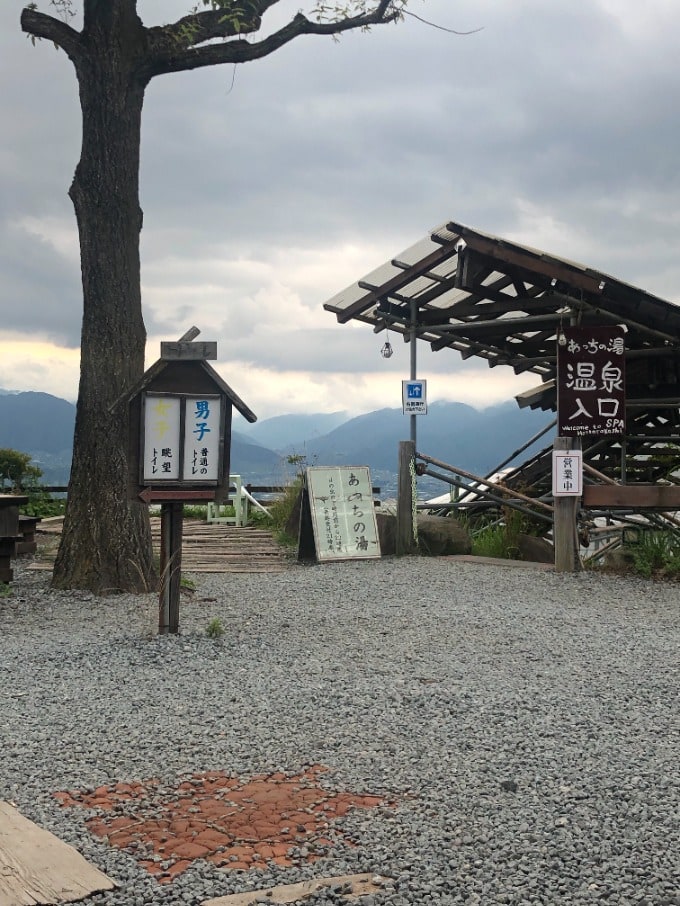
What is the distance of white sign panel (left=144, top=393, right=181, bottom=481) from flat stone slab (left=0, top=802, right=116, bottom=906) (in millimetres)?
3772

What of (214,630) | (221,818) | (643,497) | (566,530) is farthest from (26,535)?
(221,818)

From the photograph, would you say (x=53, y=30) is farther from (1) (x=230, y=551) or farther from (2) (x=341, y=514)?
(1) (x=230, y=551)

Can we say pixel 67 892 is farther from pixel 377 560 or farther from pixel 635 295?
pixel 635 295

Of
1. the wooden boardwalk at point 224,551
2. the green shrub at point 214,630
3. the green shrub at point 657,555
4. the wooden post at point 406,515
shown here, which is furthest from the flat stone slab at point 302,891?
the wooden post at point 406,515

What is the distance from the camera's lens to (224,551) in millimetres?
12875

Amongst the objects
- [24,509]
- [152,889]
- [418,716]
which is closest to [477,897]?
[152,889]

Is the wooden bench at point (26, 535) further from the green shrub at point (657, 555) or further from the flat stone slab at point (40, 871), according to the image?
the flat stone slab at point (40, 871)

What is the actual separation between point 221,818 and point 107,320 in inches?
272

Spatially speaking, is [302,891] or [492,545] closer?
[302,891]

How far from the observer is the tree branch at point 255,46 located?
387 inches

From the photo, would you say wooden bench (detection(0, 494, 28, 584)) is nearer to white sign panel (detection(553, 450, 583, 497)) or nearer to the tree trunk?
the tree trunk

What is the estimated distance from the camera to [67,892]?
2.81 m

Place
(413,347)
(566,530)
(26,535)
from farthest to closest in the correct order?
(413,347)
(26,535)
(566,530)

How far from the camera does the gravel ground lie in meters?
2.99
